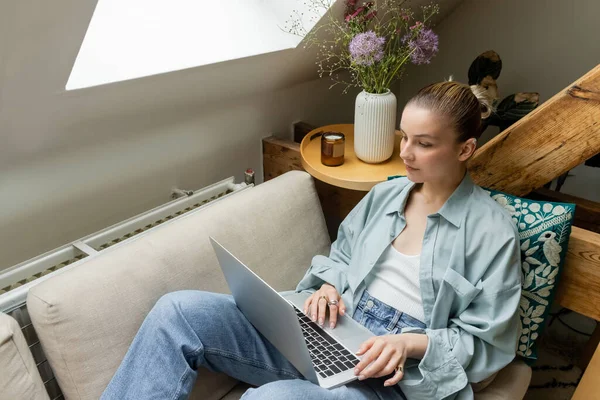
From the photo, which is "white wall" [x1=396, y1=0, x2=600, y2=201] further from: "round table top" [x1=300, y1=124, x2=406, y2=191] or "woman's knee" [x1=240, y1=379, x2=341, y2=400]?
"woman's knee" [x1=240, y1=379, x2=341, y2=400]

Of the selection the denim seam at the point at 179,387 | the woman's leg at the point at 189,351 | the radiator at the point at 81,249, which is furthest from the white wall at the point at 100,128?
the denim seam at the point at 179,387

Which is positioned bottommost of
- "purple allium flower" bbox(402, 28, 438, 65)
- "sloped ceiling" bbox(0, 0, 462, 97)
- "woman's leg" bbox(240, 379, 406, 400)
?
"woman's leg" bbox(240, 379, 406, 400)

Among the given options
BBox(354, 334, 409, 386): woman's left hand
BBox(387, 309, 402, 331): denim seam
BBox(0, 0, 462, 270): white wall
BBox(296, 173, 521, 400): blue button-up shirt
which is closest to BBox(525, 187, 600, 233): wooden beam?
BBox(296, 173, 521, 400): blue button-up shirt

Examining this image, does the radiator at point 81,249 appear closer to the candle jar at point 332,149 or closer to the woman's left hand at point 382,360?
the candle jar at point 332,149

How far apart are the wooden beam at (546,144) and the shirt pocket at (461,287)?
0.39 meters

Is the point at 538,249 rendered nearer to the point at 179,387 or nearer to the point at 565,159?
the point at 565,159

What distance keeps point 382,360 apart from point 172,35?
3.76ft

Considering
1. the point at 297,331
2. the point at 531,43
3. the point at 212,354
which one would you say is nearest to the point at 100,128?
the point at 212,354

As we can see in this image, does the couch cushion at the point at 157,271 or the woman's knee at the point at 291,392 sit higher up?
the couch cushion at the point at 157,271

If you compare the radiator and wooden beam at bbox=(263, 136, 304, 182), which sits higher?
wooden beam at bbox=(263, 136, 304, 182)

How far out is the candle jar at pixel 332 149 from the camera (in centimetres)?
162

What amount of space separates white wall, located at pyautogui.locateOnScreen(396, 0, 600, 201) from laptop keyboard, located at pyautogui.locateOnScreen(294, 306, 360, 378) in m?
1.62

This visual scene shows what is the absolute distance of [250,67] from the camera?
168 centimetres

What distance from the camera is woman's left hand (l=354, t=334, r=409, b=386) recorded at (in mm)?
1028
